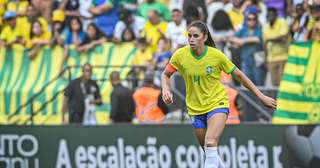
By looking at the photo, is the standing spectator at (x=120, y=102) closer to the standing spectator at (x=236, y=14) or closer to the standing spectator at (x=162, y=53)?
the standing spectator at (x=162, y=53)

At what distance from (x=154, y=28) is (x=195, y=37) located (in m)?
7.37

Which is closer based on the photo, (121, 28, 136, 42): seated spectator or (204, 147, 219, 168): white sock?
(204, 147, 219, 168): white sock

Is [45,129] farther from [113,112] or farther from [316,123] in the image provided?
[316,123]

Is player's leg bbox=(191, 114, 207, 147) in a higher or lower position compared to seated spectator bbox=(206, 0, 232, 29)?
lower

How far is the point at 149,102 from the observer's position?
17672mm

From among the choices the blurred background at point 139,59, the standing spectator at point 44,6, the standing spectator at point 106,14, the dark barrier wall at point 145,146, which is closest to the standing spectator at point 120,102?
the blurred background at point 139,59

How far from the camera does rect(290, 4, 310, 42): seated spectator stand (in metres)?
17.7

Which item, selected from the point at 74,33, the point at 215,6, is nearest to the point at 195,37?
the point at 215,6

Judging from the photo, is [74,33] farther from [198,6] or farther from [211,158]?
[211,158]

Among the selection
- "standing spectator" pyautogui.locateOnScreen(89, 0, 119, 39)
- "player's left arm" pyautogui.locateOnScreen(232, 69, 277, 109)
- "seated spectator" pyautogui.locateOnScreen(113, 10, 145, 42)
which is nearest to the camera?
"player's left arm" pyautogui.locateOnScreen(232, 69, 277, 109)

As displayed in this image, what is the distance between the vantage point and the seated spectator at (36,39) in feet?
66.3

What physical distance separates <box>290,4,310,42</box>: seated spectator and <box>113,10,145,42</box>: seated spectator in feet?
10.3

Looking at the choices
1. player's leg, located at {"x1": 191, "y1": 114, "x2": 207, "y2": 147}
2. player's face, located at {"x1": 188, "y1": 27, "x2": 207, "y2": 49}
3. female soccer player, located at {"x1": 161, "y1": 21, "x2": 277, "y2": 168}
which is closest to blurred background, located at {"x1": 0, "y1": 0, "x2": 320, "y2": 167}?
player's leg, located at {"x1": 191, "y1": 114, "x2": 207, "y2": 147}

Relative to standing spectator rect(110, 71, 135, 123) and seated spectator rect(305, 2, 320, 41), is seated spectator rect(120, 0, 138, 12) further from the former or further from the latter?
seated spectator rect(305, 2, 320, 41)
